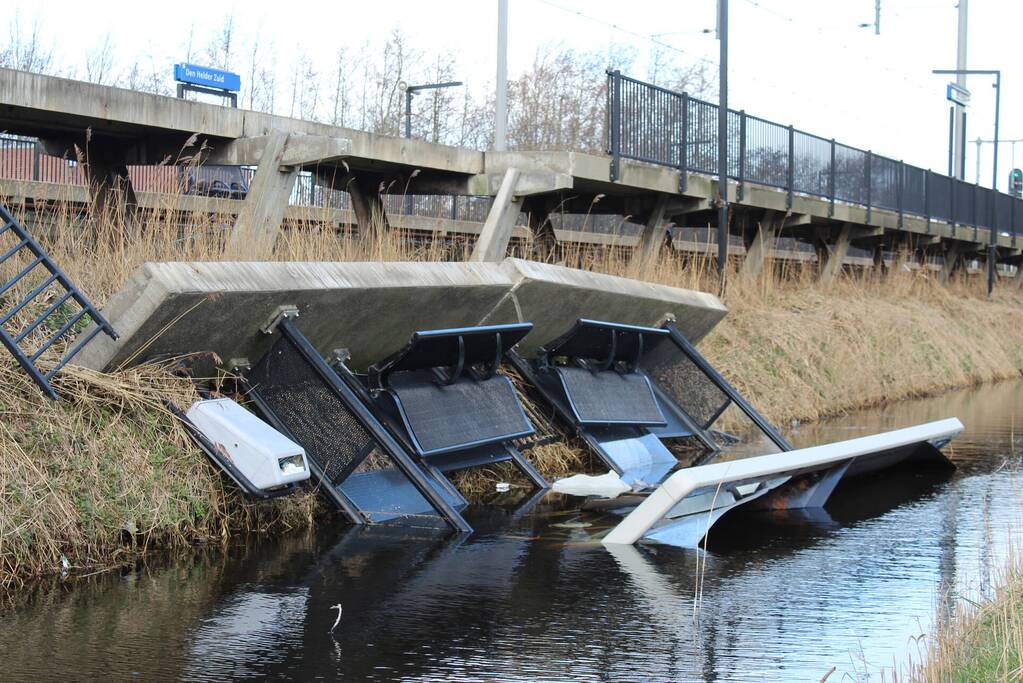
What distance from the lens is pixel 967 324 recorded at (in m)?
26.0

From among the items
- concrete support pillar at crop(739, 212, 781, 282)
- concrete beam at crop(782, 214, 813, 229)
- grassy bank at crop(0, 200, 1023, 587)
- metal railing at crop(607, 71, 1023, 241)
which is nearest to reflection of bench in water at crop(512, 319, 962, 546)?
grassy bank at crop(0, 200, 1023, 587)

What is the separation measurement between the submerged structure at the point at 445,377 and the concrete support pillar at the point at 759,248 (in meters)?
8.10

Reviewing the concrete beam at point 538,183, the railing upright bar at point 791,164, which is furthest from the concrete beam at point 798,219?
the concrete beam at point 538,183

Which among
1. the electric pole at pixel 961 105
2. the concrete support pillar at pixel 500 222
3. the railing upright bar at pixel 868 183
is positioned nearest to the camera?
the concrete support pillar at pixel 500 222

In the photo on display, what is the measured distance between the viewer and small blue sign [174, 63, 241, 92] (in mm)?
27875

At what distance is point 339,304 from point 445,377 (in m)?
1.05

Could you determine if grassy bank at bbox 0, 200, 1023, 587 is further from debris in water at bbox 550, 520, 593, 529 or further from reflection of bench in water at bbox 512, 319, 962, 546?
debris in water at bbox 550, 520, 593, 529

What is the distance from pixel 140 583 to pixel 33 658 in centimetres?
142

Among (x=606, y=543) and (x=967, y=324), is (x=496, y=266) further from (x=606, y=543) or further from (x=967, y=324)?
(x=967, y=324)

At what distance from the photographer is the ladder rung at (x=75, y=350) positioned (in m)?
7.45

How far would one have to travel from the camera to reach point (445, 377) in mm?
9453

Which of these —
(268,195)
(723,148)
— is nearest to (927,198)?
(723,148)

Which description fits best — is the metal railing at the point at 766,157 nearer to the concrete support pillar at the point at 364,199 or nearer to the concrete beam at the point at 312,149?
the concrete support pillar at the point at 364,199

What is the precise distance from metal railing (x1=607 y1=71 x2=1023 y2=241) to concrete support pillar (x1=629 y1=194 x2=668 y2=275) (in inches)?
19.3
